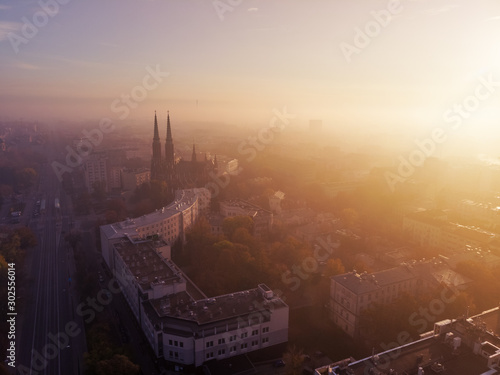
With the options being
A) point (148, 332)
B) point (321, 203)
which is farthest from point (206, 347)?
point (321, 203)

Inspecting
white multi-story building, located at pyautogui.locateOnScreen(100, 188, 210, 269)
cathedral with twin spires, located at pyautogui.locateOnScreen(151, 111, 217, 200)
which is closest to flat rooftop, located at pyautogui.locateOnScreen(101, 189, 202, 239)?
white multi-story building, located at pyautogui.locateOnScreen(100, 188, 210, 269)

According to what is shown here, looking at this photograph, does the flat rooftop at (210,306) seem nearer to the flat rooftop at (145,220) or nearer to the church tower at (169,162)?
the flat rooftop at (145,220)

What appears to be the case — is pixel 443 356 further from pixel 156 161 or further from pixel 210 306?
pixel 156 161

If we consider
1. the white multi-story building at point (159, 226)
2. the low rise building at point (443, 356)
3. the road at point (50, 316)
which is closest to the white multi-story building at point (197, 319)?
the road at point (50, 316)

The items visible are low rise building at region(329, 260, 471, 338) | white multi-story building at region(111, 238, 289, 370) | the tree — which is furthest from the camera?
the tree

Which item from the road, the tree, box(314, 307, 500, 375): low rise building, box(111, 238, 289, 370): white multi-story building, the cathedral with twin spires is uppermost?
the cathedral with twin spires

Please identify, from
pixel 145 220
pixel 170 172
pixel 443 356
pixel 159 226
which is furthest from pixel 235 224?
pixel 443 356

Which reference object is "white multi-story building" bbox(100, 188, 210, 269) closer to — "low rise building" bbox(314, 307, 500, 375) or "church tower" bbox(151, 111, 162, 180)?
"church tower" bbox(151, 111, 162, 180)

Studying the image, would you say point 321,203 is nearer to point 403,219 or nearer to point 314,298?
point 403,219
